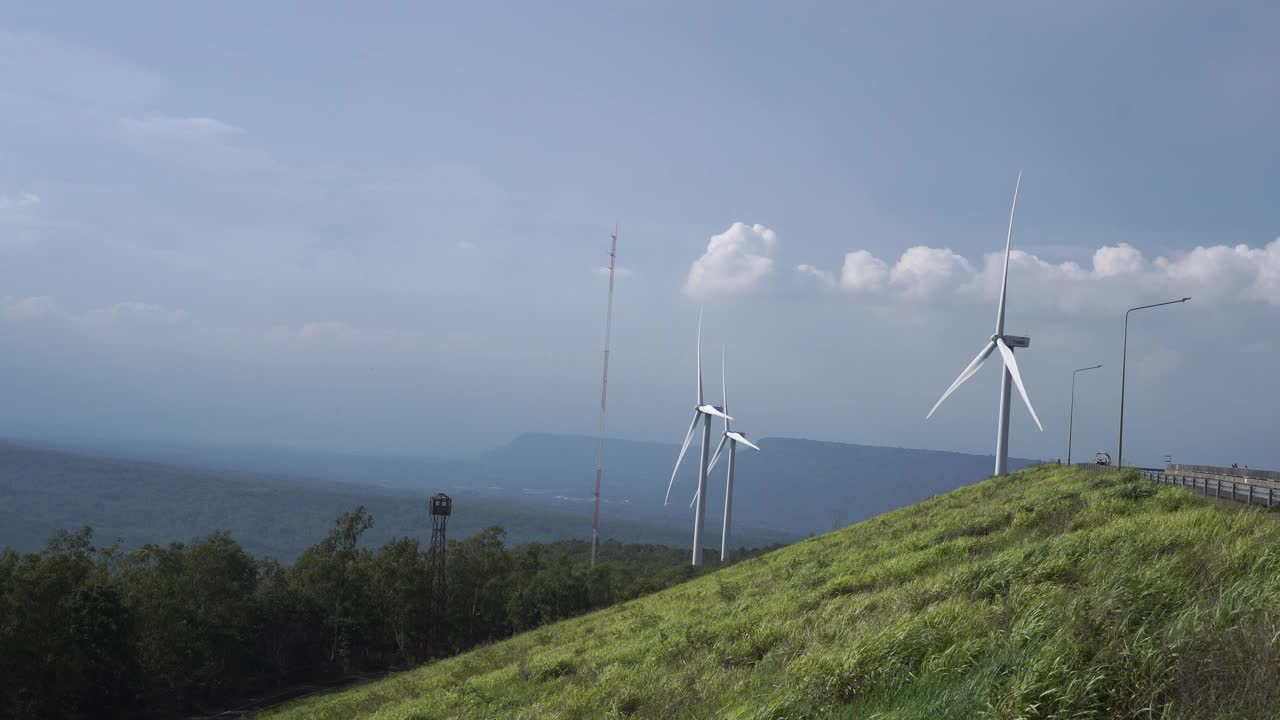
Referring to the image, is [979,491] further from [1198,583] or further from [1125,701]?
[1125,701]

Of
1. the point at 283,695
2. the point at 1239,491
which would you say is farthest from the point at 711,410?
the point at 1239,491

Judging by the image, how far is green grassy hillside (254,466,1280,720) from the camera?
8.07m

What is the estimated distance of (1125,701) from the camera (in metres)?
7.91

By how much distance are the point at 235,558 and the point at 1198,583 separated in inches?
2803

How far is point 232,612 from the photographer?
63.5 metres

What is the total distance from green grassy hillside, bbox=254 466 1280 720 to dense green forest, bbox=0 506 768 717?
37.7 meters

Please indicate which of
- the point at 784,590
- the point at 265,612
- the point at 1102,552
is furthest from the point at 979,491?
the point at 265,612

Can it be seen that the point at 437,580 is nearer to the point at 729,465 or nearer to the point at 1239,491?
the point at 729,465

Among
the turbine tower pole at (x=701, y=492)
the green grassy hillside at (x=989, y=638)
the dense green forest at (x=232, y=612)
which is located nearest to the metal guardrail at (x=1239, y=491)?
the green grassy hillside at (x=989, y=638)

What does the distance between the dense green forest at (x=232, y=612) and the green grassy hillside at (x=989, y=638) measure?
37.7 metres

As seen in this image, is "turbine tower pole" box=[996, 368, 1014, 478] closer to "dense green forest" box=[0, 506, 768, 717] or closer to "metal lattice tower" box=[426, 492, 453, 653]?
"dense green forest" box=[0, 506, 768, 717]

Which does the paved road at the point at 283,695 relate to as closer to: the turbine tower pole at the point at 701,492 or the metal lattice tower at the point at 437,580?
the metal lattice tower at the point at 437,580

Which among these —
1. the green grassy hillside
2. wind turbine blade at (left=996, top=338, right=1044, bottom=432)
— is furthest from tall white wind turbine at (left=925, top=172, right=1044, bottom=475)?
the green grassy hillside

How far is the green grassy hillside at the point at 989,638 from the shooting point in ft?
26.5
